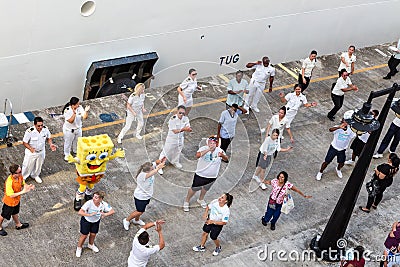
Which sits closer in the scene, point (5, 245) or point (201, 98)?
point (5, 245)

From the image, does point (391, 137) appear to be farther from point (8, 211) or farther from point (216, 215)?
point (8, 211)

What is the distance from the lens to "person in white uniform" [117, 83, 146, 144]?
13.2 meters

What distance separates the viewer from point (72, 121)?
1272cm

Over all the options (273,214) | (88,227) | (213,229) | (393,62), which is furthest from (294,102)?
(88,227)

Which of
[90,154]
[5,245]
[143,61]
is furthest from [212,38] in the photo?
[5,245]

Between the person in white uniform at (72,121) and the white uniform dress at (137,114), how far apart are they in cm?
80

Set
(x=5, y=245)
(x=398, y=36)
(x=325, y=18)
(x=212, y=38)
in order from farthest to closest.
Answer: (x=398, y=36), (x=325, y=18), (x=212, y=38), (x=5, y=245)

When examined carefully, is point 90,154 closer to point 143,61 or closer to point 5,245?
point 5,245

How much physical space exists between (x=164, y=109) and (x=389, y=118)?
18.1 feet

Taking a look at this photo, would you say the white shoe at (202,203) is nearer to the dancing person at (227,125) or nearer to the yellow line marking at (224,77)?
the dancing person at (227,125)

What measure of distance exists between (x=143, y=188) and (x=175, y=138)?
70.8 inches

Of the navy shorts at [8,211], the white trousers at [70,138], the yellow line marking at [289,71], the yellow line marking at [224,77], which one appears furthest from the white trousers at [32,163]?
the yellow line marking at [289,71]

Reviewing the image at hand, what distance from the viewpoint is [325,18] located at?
18.2 meters

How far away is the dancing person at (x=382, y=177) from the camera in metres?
12.9
